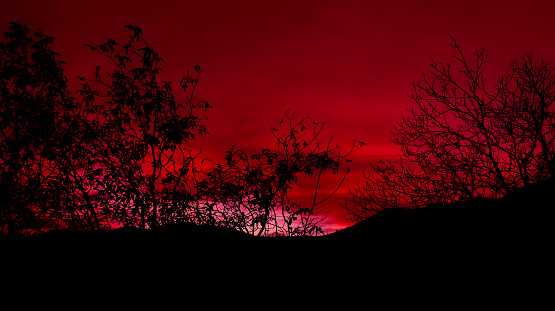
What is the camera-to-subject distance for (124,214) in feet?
38.8

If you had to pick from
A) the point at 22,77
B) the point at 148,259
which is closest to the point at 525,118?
the point at 148,259

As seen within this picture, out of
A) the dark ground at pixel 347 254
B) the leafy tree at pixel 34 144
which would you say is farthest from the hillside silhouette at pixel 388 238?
the leafy tree at pixel 34 144

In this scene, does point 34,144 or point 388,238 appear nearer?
point 388,238

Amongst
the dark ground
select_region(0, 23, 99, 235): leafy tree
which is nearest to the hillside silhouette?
the dark ground

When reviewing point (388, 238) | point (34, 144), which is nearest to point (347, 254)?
point (388, 238)

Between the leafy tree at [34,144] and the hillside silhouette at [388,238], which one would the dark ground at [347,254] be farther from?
the leafy tree at [34,144]

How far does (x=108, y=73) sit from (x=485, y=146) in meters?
11.8

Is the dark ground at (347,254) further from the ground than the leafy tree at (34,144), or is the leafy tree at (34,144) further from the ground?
the leafy tree at (34,144)

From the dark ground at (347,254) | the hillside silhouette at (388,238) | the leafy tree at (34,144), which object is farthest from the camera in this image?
the leafy tree at (34,144)

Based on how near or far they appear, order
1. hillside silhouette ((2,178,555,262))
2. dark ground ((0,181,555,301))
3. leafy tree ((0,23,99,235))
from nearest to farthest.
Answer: dark ground ((0,181,555,301)) → hillside silhouette ((2,178,555,262)) → leafy tree ((0,23,99,235))

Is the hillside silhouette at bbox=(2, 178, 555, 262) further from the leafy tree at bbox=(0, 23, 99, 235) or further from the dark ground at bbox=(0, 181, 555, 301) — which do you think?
the leafy tree at bbox=(0, 23, 99, 235)

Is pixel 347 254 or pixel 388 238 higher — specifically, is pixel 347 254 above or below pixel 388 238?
below

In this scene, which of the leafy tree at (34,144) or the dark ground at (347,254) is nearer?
the dark ground at (347,254)

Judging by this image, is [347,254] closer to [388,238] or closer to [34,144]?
[388,238]
